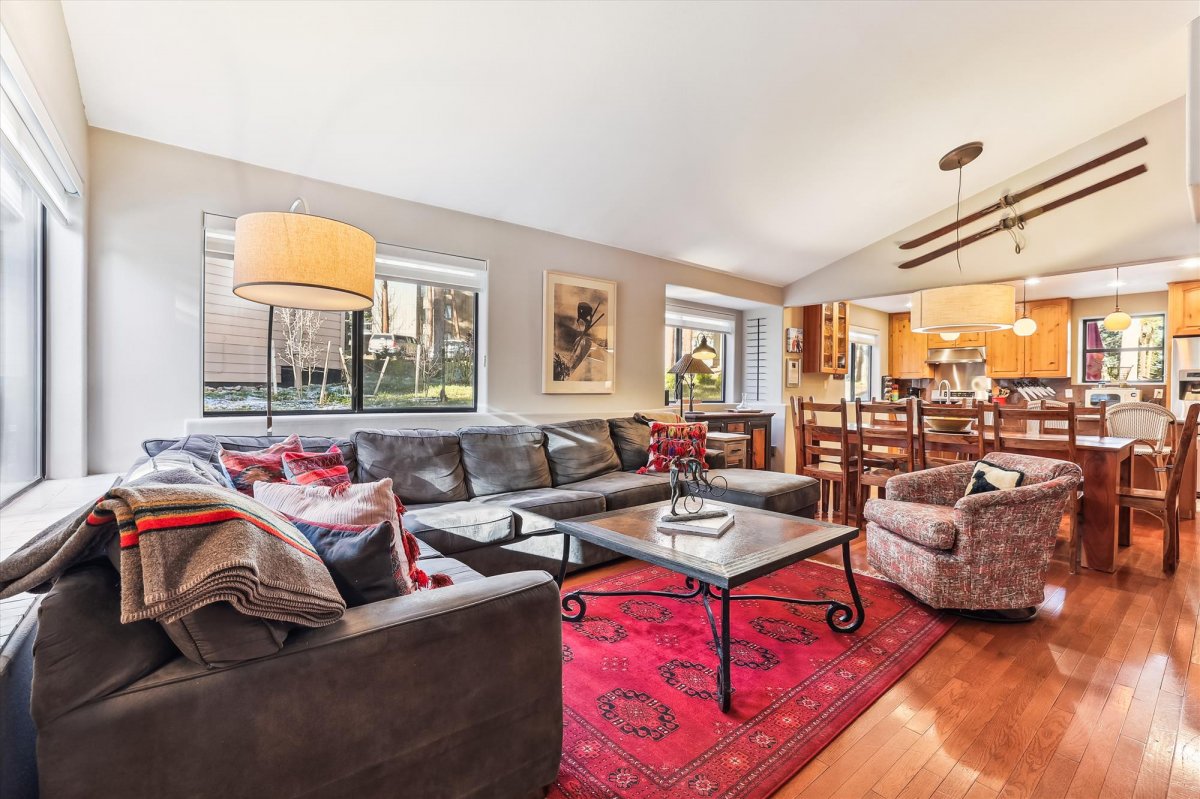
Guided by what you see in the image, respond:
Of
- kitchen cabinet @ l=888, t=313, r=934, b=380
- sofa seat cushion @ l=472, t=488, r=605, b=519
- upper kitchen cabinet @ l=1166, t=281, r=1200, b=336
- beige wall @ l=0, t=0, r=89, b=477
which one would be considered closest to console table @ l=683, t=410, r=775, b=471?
sofa seat cushion @ l=472, t=488, r=605, b=519

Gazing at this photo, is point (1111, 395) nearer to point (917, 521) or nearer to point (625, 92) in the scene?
point (917, 521)

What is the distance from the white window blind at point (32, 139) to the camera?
5.25ft

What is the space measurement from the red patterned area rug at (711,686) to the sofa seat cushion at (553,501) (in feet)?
1.48

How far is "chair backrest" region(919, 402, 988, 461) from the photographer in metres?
3.66

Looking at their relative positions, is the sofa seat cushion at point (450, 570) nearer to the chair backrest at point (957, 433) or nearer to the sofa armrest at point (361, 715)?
the sofa armrest at point (361, 715)

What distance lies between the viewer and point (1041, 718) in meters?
1.84

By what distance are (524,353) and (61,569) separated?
3.46 m

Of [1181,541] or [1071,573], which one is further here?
[1181,541]

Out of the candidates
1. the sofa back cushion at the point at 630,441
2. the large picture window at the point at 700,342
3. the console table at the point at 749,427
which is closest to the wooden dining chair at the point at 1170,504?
the sofa back cushion at the point at 630,441

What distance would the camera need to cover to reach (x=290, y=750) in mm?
1050

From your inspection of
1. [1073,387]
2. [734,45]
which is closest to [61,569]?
[734,45]

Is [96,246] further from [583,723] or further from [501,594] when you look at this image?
[583,723]

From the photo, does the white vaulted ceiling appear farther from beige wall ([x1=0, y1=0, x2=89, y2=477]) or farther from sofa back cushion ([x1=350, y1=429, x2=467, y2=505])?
sofa back cushion ([x1=350, y1=429, x2=467, y2=505])

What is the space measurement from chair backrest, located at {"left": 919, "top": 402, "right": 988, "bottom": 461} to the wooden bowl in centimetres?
1
